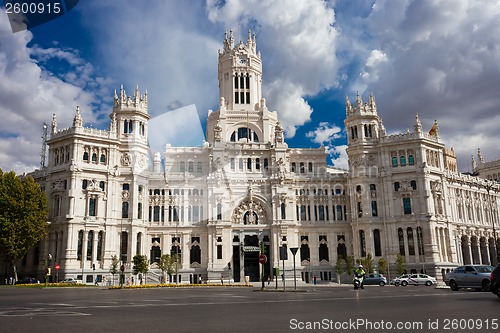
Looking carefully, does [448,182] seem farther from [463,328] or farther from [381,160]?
[463,328]

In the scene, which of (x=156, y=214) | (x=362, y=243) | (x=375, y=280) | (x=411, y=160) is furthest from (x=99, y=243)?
(x=411, y=160)

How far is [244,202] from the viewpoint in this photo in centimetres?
8225

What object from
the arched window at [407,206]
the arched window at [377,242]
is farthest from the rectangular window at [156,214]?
the arched window at [407,206]

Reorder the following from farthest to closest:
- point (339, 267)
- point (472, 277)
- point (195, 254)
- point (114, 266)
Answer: point (195, 254)
point (339, 267)
point (114, 266)
point (472, 277)

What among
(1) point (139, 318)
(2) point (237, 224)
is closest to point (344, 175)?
(2) point (237, 224)

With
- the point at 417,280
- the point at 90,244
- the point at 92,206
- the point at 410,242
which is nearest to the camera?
the point at 417,280

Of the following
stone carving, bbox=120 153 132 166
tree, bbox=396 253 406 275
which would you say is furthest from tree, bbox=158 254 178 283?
tree, bbox=396 253 406 275

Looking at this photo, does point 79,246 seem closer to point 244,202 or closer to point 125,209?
point 125,209

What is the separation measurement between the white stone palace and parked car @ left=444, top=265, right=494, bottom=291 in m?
42.0

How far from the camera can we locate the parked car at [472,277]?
3259cm

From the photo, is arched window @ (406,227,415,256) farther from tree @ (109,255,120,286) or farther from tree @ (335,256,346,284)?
tree @ (109,255,120,286)

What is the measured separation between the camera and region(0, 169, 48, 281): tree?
214 feet

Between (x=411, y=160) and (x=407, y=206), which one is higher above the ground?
(x=411, y=160)

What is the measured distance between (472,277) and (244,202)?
5194cm
